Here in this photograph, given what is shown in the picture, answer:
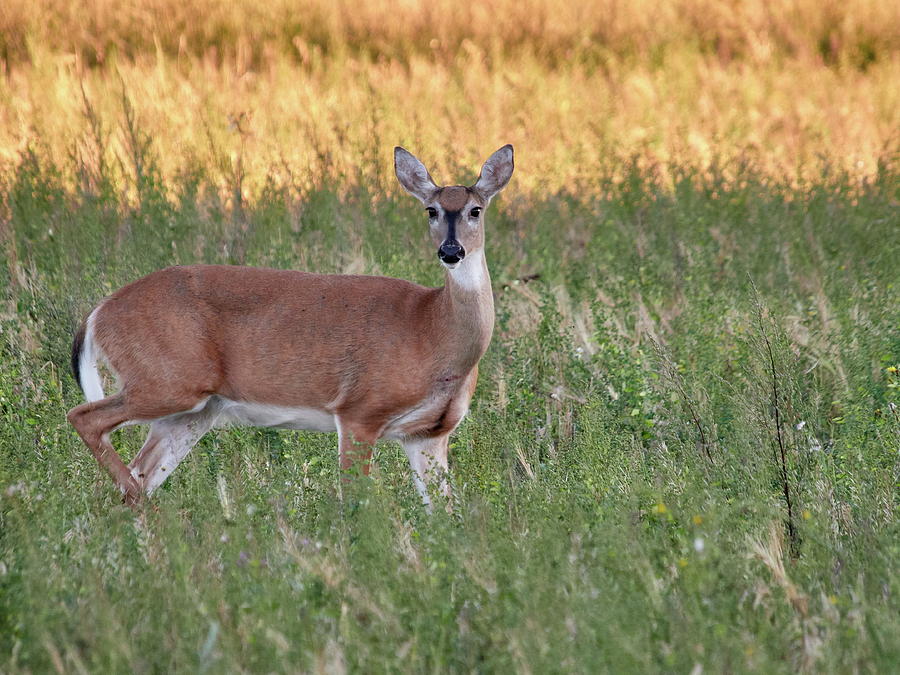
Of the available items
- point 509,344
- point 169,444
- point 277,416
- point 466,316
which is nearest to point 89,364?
point 169,444

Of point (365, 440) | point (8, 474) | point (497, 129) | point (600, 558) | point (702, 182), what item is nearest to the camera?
point (600, 558)

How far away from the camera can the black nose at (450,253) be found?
5.21 meters

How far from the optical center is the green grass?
3244 millimetres

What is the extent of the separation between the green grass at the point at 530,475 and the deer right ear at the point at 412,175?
93 centimetres

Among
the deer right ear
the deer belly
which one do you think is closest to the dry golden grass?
the deer right ear

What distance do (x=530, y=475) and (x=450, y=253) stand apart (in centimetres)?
95

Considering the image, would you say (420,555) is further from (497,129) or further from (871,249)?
(497,129)

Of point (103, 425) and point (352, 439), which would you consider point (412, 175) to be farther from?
point (103, 425)

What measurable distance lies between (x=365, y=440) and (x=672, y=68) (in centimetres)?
876

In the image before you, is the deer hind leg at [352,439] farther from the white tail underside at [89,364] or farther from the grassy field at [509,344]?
the white tail underside at [89,364]

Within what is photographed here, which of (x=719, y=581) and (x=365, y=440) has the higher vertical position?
(x=719, y=581)

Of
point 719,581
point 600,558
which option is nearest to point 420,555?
point 600,558

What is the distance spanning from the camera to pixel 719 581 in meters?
3.53

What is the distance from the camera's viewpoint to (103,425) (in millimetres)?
5402
